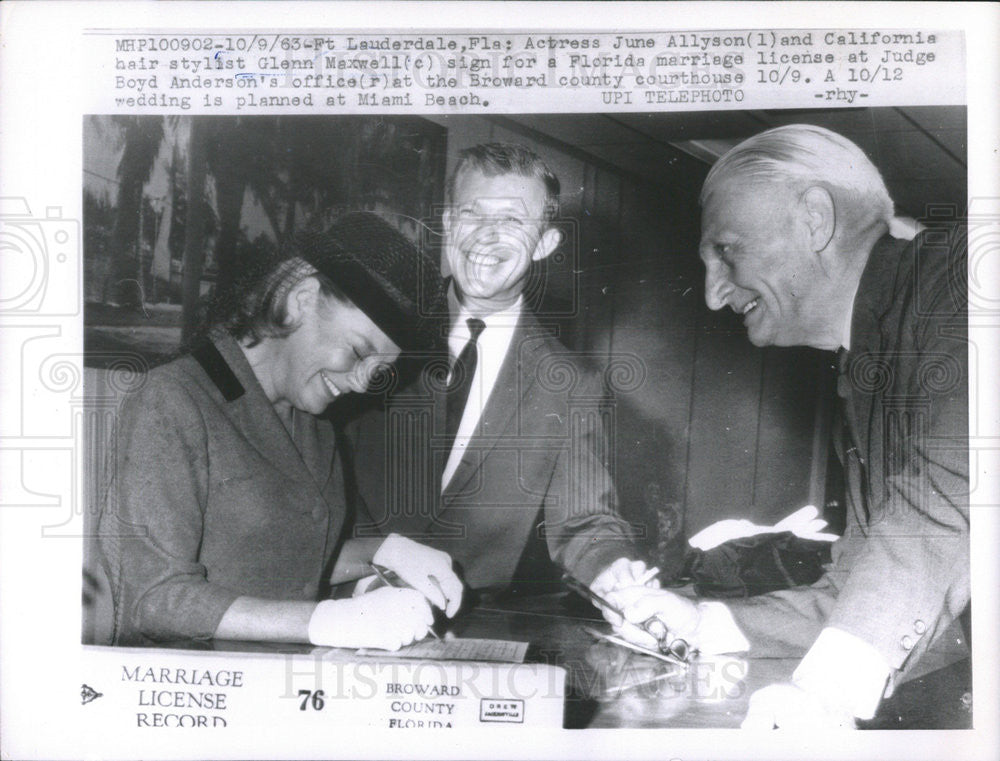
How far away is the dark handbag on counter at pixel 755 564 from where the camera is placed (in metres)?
1.62

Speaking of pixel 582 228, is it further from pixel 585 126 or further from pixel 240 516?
pixel 240 516

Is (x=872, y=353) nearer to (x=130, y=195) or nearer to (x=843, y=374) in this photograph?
(x=843, y=374)

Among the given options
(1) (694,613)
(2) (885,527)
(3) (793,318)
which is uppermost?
(3) (793,318)

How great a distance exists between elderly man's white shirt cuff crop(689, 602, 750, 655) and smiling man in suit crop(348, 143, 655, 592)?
0.49 feet

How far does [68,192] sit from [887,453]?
167 cm

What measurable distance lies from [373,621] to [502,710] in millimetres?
299

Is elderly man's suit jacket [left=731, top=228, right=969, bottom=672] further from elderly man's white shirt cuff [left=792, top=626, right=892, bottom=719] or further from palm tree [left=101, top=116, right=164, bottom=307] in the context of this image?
palm tree [left=101, top=116, right=164, bottom=307]

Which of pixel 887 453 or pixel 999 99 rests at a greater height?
pixel 999 99

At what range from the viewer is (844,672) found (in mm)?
1591

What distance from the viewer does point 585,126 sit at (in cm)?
164

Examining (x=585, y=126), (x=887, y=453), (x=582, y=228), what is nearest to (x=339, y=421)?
(x=582, y=228)

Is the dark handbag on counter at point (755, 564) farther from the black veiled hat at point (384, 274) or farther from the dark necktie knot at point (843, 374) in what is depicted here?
the black veiled hat at point (384, 274)

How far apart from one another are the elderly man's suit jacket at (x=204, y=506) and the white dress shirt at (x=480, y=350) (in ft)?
1.02

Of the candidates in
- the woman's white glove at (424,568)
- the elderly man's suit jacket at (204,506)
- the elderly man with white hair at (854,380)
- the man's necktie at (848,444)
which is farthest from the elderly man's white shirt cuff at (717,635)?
the elderly man's suit jacket at (204,506)
